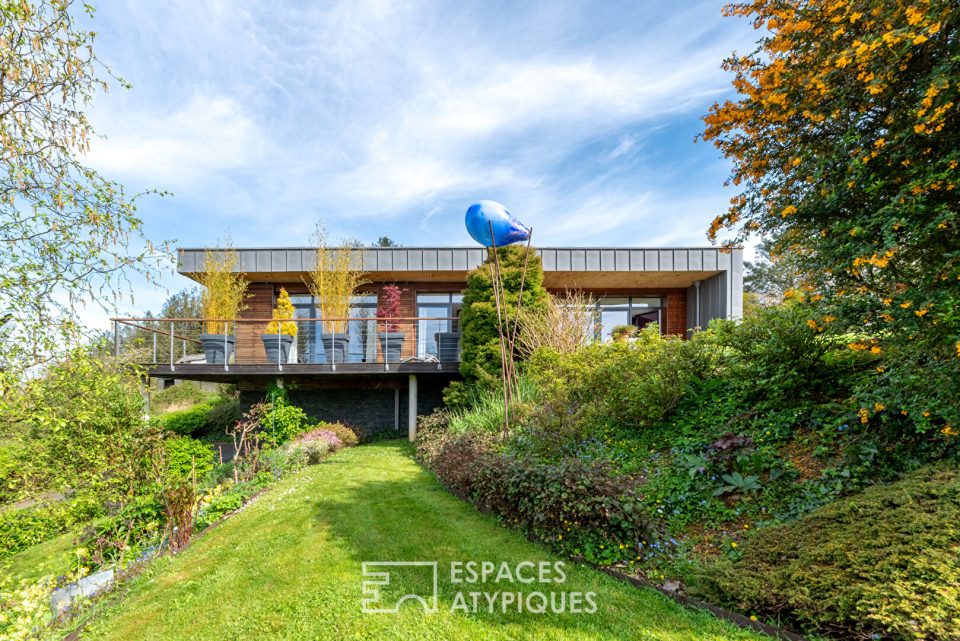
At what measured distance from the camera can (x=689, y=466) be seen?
366 cm

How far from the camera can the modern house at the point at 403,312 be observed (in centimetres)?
938

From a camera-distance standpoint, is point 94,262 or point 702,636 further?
point 94,262

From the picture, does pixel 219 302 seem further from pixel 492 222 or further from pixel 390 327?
pixel 492 222

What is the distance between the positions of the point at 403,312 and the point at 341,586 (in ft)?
32.8

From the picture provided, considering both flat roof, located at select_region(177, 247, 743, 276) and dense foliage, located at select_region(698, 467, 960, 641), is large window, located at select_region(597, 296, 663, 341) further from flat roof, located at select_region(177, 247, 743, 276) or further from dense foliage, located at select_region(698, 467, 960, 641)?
A: dense foliage, located at select_region(698, 467, 960, 641)

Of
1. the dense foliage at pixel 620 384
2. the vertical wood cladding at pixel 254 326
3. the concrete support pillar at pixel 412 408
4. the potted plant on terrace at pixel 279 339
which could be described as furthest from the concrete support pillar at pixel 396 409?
the dense foliage at pixel 620 384

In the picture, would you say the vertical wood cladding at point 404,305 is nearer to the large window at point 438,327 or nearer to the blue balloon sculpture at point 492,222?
the large window at point 438,327

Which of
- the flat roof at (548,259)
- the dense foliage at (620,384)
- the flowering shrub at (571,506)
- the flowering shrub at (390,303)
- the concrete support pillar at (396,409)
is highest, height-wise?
the flat roof at (548,259)

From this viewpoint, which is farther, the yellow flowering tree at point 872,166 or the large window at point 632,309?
the large window at point 632,309

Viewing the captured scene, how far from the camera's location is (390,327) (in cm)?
1017

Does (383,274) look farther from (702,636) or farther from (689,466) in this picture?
(702,636)

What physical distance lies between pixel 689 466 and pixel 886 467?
1239mm

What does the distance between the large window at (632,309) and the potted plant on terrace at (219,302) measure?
32.5ft

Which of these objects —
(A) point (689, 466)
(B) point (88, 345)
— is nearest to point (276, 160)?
(B) point (88, 345)
